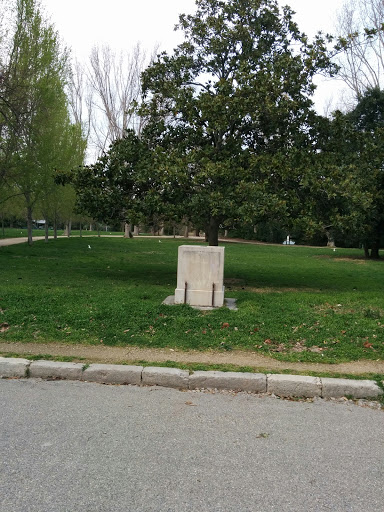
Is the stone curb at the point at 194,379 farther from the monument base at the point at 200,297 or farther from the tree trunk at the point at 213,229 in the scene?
the tree trunk at the point at 213,229

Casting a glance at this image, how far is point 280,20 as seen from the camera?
37.5 ft

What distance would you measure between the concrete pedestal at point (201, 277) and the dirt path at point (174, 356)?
204 centimetres

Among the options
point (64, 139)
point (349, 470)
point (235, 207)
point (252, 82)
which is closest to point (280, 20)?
point (252, 82)

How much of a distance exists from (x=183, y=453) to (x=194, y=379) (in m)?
1.64

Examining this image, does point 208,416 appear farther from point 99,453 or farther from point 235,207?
point 235,207

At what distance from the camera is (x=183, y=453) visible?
3.47m

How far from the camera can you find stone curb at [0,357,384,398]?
195 inches

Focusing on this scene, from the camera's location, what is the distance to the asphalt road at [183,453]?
2.86m

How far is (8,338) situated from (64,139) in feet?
66.2

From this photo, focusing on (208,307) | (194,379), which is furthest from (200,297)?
(194,379)

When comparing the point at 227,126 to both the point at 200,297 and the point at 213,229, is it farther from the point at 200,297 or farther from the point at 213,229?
the point at 200,297

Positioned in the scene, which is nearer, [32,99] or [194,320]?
[194,320]

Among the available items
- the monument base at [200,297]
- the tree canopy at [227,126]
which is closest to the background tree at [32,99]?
the tree canopy at [227,126]

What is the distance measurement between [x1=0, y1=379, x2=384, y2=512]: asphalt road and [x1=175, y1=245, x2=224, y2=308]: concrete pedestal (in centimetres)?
331
